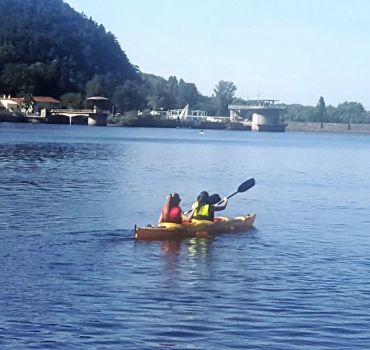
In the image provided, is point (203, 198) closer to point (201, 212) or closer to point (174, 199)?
point (201, 212)

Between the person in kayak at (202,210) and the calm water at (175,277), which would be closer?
the calm water at (175,277)

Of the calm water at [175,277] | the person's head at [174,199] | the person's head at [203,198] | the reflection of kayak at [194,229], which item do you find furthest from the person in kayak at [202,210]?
the person's head at [174,199]

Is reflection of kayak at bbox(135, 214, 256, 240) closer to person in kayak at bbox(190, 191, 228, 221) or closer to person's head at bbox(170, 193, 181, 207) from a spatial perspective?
person in kayak at bbox(190, 191, 228, 221)

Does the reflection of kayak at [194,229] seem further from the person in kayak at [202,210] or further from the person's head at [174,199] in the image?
the person's head at [174,199]

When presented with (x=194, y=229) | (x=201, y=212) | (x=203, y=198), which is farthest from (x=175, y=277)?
(x=201, y=212)

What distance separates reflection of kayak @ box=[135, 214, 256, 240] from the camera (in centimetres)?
2711

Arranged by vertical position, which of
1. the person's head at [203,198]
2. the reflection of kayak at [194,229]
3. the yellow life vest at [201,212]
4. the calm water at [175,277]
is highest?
the person's head at [203,198]

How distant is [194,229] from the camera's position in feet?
92.8

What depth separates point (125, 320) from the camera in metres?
17.4

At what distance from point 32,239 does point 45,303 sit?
344 inches

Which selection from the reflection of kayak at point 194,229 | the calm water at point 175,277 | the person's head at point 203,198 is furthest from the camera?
the person's head at point 203,198

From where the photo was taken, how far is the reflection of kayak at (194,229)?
88.9ft

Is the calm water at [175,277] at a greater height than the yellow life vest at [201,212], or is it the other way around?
the yellow life vest at [201,212]

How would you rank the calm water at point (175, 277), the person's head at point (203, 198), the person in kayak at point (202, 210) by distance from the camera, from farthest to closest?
the person in kayak at point (202, 210) < the person's head at point (203, 198) < the calm water at point (175, 277)
